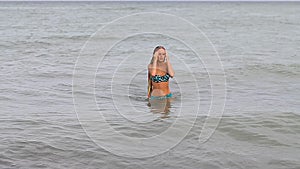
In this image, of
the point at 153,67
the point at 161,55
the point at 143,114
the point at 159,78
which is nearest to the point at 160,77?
the point at 159,78

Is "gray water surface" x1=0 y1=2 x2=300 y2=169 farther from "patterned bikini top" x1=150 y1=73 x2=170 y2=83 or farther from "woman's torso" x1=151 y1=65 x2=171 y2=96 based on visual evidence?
"patterned bikini top" x1=150 y1=73 x2=170 y2=83

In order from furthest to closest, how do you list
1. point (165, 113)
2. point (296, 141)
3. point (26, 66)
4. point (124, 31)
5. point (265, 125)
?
point (124, 31)
point (26, 66)
point (165, 113)
point (265, 125)
point (296, 141)

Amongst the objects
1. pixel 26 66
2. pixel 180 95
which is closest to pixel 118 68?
pixel 26 66

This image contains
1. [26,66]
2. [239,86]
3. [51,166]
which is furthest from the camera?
[26,66]

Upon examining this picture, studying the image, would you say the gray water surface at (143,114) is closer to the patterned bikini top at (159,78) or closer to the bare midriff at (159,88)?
the bare midriff at (159,88)

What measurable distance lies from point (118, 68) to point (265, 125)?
7294 mm

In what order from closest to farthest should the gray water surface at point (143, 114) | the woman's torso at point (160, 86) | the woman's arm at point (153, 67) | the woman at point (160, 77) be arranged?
the gray water surface at point (143, 114)
the woman's arm at point (153, 67)
the woman at point (160, 77)
the woman's torso at point (160, 86)

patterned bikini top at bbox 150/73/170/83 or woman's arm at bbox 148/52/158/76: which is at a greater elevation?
woman's arm at bbox 148/52/158/76

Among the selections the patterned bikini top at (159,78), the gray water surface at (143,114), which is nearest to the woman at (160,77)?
the patterned bikini top at (159,78)

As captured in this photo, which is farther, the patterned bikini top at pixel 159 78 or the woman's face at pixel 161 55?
the patterned bikini top at pixel 159 78

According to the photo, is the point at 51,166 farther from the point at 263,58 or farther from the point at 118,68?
the point at 263,58

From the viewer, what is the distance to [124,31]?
92.3ft

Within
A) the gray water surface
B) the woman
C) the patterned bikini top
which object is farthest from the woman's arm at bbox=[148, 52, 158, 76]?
the gray water surface

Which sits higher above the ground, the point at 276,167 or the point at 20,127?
the point at 20,127
